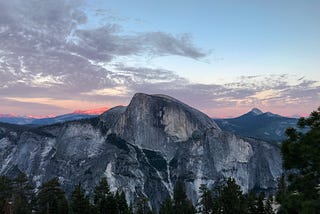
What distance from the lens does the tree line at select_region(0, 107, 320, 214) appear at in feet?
82.1

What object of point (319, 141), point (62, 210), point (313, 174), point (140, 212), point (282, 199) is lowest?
point (140, 212)

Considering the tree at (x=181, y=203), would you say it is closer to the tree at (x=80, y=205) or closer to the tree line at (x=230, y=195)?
the tree line at (x=230, y=195)

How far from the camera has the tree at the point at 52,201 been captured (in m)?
83.4

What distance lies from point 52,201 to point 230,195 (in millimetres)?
40059

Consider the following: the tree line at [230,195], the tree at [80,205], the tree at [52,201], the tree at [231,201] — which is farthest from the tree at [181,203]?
the tree at [52,201]

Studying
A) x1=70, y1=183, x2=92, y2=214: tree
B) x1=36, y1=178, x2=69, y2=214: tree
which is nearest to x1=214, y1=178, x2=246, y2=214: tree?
x1=70, y1=183, x2=92, y2=214: tree

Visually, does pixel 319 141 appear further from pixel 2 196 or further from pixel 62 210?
pixel 2 196

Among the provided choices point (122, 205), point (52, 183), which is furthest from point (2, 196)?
point (122, 205)

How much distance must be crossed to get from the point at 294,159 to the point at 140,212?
85.6 metres

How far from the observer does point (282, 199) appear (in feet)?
85.4

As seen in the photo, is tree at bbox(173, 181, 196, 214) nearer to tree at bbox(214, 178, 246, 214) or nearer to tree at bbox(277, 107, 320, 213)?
tree at bbox(214, 178, 246, 214)

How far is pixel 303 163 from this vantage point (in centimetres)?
2598

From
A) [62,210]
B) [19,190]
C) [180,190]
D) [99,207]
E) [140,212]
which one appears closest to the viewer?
[62,210]

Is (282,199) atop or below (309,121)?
below
